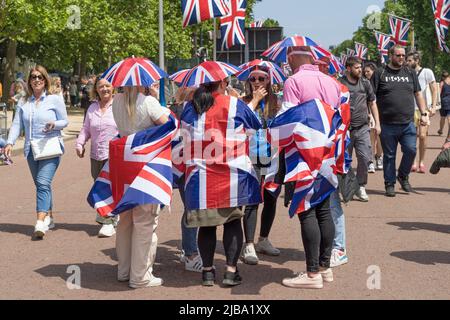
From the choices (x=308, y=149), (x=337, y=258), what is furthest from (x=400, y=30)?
(x=308, y=149)

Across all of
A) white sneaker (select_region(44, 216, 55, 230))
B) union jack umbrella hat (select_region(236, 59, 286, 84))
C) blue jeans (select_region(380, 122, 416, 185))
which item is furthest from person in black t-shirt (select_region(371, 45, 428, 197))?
white sneaker (select_region(44, 216, 55, 230))

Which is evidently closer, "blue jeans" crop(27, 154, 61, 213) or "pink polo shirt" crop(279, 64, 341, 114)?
"pink polo shirt" crop(279, 64, 341, 114)

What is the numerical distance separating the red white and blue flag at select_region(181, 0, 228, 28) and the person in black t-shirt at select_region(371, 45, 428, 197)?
5377 mm

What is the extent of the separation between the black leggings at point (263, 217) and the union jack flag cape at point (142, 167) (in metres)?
1.05

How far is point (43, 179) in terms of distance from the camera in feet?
26.0

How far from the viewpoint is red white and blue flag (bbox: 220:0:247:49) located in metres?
21.0

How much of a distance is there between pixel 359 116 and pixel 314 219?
446 cm

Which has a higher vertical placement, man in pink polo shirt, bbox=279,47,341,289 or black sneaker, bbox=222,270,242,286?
man in pink polo shirt, bbox=279,47,341,289

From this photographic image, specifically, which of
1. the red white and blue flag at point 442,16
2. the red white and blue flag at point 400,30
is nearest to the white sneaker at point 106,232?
the red white and blue flag at point 442,16

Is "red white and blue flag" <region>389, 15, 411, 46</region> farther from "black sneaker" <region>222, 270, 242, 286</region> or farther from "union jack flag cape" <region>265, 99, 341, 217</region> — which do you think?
"black sneaker" <region>222, 270, 242, 286</region>

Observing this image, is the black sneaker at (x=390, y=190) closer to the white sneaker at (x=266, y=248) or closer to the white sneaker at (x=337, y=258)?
the white sneaker at (x=266, y=248)

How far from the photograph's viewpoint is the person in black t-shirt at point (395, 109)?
10453 mm

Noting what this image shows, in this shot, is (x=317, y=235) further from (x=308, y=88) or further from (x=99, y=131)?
(x=99, y=131)
